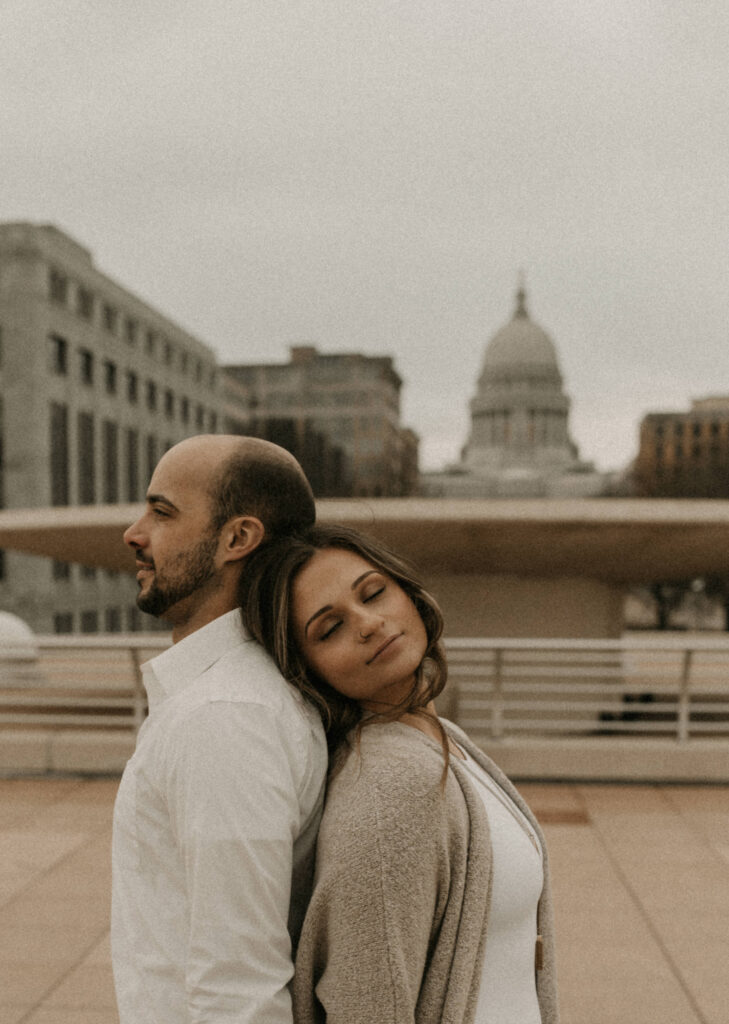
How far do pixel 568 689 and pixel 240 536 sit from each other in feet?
21.3

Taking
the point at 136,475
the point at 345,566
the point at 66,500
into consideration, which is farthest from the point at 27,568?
the point at 345,566

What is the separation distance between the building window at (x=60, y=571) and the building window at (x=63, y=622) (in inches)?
71.8

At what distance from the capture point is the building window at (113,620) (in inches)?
2073

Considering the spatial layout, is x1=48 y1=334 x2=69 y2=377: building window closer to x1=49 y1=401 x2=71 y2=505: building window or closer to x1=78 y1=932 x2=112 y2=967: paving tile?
x1=49 y1=401 x2=71 y2=505: building window

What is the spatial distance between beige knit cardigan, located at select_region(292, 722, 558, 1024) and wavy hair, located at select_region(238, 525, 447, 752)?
0.35 feet

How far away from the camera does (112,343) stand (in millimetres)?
54375

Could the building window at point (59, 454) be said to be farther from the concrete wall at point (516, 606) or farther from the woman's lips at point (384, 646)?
the woman's lips at point (384, 646)

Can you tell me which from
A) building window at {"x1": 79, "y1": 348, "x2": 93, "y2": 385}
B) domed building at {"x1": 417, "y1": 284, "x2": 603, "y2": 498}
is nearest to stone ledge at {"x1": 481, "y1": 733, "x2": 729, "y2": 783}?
building window at {"x1": 79, "y1": 348, "x2": 93, "y2": 385}

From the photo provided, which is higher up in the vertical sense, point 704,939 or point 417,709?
point 417,709

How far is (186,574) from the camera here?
174 centimetres

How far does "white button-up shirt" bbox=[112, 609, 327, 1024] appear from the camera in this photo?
4.41ft

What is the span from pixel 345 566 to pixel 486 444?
105 metres

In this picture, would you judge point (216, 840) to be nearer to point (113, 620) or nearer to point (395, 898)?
point (395, 898)

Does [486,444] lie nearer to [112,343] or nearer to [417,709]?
[112,343]
